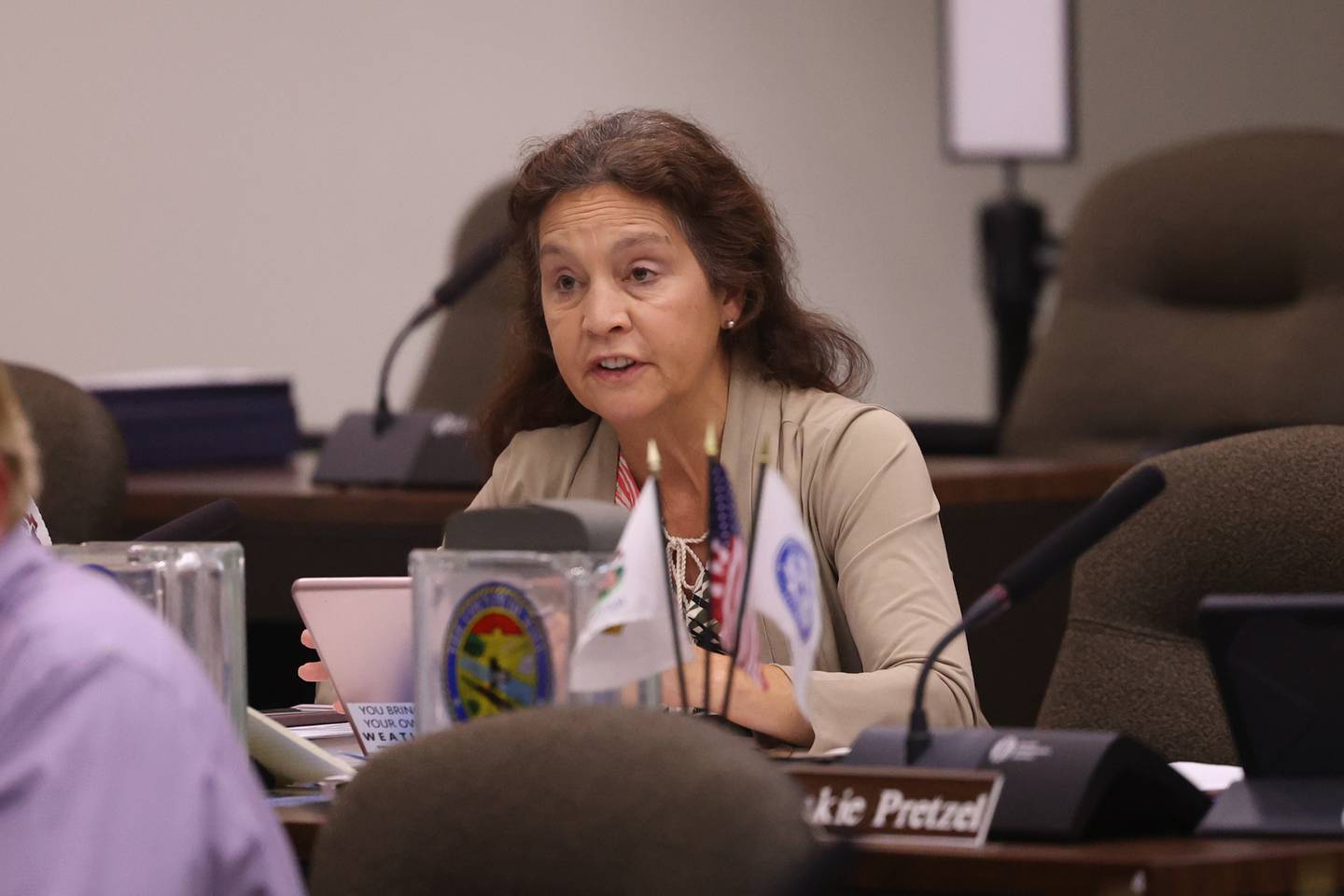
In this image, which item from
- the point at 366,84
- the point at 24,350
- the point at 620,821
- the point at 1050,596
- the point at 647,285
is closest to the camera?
the point at 620,821

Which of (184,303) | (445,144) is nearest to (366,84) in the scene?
(445,144)

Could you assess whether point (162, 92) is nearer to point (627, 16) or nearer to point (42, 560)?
point (627, 16)

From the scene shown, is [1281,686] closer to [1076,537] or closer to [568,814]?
[1076,537]

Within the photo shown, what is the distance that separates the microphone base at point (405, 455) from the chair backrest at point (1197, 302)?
42.9 inches

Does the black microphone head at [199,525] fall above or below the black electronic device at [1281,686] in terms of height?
above

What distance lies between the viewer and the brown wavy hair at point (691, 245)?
2.05 m

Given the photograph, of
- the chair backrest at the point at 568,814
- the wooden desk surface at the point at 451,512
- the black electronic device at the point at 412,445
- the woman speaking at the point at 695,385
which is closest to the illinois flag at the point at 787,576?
the chair backrest at the point at 568,814

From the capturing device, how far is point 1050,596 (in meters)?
2.89

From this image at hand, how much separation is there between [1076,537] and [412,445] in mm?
1877

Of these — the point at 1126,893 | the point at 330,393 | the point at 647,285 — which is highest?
the point at 647,285

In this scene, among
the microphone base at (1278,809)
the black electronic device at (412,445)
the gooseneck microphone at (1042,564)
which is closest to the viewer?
the microphone base at (1278,809)

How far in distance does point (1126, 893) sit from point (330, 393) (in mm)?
3890

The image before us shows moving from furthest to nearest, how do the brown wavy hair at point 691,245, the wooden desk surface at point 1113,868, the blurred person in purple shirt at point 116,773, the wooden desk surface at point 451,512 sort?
the wooden desk surface at point 451,512 → the brown wavy hair at point 691,245 → the wooden desk surface at point 1113,868 → the blurred person in purple shirt at point 116,773

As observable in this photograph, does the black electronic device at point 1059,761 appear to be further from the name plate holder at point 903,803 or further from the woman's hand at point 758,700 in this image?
the woman's hand at point 758,700
